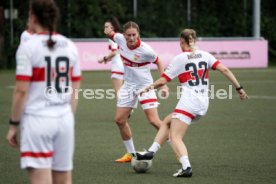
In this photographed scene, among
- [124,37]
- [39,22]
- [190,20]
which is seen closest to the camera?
[39,22]

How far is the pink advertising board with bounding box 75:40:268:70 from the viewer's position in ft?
105

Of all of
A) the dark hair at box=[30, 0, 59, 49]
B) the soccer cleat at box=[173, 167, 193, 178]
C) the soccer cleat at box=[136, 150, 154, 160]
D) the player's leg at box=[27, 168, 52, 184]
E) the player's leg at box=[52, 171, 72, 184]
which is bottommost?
the soccer cleat at box=[173, 167, 193, 178]

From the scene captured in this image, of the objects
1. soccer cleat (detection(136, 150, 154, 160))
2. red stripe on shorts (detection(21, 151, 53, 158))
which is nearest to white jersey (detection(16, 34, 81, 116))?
red stripe on shorts (detection(21, 151, 53, 158))

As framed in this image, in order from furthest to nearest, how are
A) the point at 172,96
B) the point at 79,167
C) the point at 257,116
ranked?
the point at 172,96 < the point at 257,116 < the point at 79,167

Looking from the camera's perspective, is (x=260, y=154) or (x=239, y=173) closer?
(x=239, y=173)

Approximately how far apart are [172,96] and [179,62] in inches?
487

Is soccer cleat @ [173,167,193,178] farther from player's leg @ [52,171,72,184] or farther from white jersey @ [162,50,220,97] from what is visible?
player's leg @ [52,171,72,184]

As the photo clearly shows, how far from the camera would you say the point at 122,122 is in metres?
10.8

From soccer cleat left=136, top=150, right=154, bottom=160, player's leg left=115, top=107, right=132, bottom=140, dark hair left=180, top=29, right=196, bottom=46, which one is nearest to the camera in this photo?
dark hair left=180, top=29, right=196, bottom=46

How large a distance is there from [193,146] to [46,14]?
6.69 m

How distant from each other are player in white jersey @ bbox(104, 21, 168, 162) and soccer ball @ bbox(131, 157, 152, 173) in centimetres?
90

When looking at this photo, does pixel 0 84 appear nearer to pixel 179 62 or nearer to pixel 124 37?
pixel 124 37

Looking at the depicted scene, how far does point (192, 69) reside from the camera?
9469mm

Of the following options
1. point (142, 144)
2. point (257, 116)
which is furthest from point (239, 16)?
point (142, 144)
